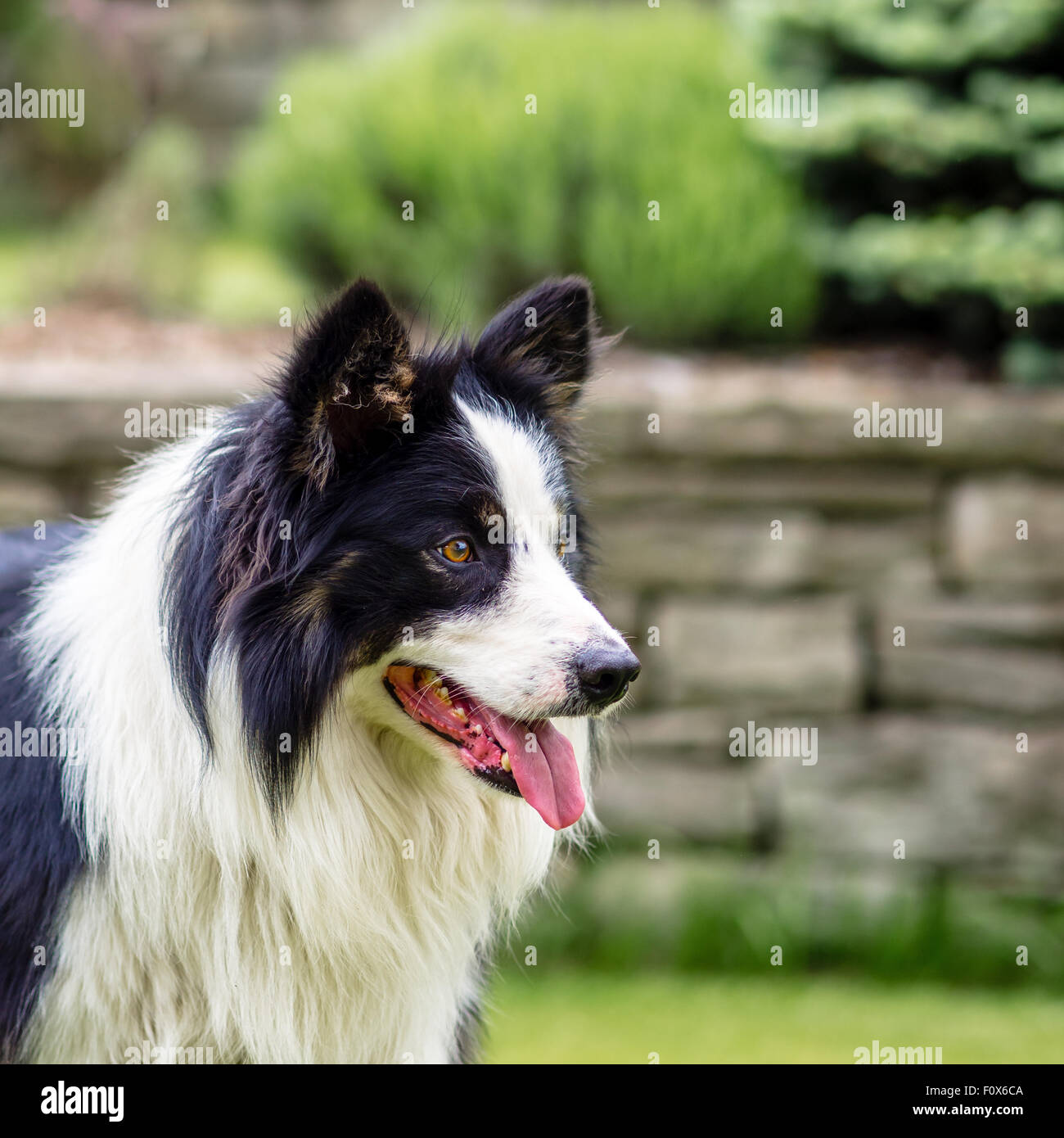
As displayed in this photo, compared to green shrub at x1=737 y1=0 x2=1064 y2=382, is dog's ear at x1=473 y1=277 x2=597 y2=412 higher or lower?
lower

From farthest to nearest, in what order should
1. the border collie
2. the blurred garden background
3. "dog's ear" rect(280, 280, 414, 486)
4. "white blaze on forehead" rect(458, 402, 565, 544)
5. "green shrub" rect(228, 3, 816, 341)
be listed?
"green shrub" rect(228, 3, 816, 341) → the blurred garden background → "white blaze on forehead" rect(458, 402, 565, 544) → the border collie → "dog's ear" rect(280, 280, 414, 486)

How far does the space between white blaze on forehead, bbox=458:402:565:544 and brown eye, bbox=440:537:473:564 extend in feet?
0.37

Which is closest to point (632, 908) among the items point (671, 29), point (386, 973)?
point (386, 973)

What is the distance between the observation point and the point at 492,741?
2.65m

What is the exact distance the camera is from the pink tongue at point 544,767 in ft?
8.68

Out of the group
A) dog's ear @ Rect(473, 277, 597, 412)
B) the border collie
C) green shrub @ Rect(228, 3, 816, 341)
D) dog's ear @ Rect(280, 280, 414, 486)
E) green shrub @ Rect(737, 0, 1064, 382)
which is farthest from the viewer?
green shrub @ Rect(228, 3, 816, 341)

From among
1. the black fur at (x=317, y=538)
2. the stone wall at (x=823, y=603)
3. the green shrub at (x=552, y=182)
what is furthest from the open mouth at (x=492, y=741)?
the green shrub at (x=552, y=182)

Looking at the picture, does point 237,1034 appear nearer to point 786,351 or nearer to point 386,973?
point 386,973

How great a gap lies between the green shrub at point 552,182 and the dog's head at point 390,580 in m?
2.80

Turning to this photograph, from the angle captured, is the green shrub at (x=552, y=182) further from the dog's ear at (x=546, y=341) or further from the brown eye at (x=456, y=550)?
the brown eye at (x=456, y=550)

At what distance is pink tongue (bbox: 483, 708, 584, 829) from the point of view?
265cm

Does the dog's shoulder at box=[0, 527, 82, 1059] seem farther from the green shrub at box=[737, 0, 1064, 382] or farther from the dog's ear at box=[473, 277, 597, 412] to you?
the green shrub at box=[737, 0, 1064, 382]

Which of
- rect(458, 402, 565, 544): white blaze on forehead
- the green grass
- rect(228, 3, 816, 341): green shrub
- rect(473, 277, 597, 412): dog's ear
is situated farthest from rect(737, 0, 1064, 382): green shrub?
rect(458, 402, 565, 544): white blaze on forehead

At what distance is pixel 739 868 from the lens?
193 inches
